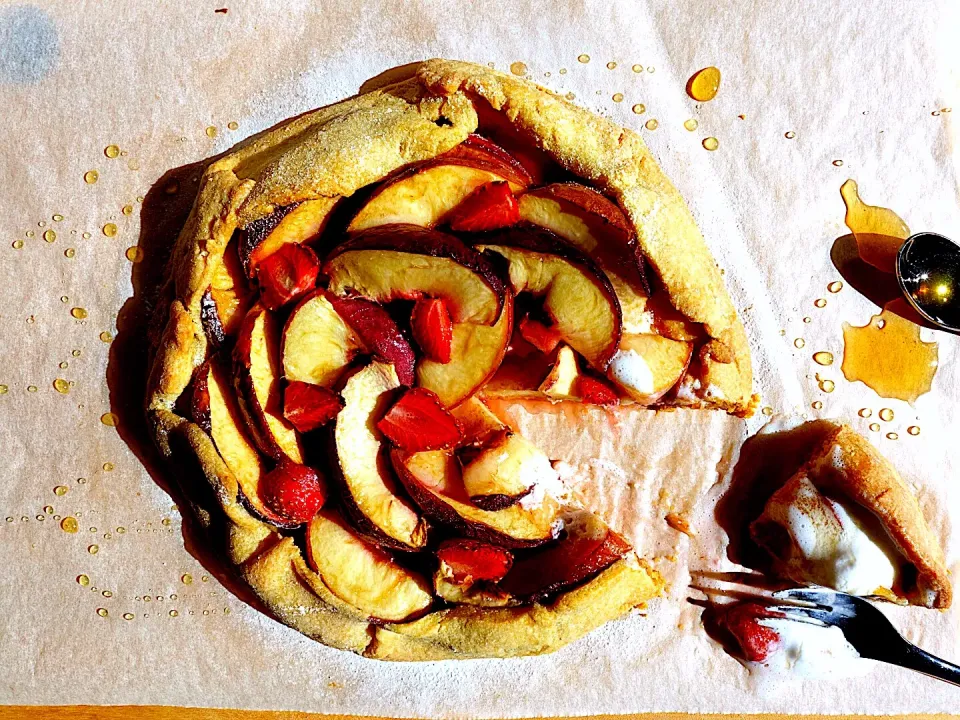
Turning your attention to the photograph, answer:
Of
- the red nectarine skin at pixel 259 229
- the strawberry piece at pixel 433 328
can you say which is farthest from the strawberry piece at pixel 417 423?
the red nectarine skin at pixel 259 229

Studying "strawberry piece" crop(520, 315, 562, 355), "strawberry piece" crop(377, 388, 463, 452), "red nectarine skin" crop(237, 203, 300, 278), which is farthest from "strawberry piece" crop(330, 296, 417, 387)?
"strawberry piece" crop(520, 315, 562, 355)

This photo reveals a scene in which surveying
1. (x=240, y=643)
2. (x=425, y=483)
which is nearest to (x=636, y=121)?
(x=425, y=483)

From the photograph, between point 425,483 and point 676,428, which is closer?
point 425,483

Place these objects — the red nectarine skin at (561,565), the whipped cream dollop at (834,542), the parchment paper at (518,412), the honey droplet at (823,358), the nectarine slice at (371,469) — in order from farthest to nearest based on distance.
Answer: the honey droplet at (823,358) → the parchment paper at (518,412) → the whipped cream dollop at (834,542) → the red nectarine skin at (561,565) → the nectarine slice at (371,469)

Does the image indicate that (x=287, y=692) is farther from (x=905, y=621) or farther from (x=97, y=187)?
(x=905, y=621)

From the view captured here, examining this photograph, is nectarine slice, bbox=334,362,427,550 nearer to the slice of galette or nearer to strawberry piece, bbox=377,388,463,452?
strawberry piece, bbox=377,388,463,452

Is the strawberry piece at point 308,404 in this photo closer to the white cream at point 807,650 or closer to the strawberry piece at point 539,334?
the strawberry piece at point 539,334
